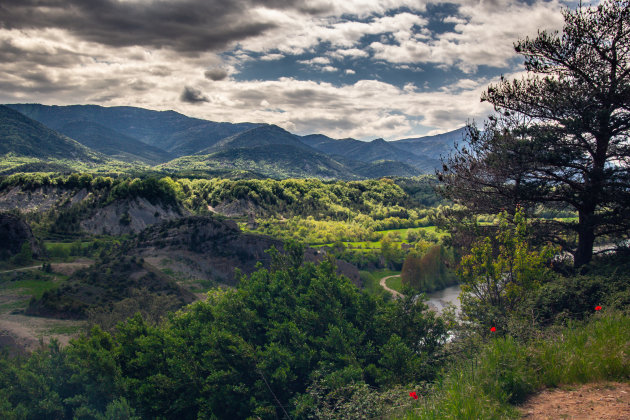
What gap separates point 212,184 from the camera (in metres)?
153

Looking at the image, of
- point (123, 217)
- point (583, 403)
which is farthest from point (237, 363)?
point (123, 217)

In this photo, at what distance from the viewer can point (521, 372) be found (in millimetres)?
8047

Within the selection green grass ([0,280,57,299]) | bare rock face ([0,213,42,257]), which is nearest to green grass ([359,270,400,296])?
green grass ([0,280,57,299])

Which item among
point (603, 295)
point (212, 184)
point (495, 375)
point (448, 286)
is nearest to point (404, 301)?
point (603, 295)

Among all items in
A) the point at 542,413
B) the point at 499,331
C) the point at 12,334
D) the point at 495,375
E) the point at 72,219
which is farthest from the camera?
the point at 72,219

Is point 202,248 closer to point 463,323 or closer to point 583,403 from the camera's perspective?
point 463,323

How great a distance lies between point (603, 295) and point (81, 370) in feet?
73.1

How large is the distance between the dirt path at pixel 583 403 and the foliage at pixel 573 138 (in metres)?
15.4

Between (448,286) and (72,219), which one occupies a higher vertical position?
(72,219)

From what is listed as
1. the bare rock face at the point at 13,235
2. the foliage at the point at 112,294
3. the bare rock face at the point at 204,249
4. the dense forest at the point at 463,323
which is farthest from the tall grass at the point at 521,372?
the bare rock face at the point at 13,235

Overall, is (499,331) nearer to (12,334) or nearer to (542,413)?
(542,413)

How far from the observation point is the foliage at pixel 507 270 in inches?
720

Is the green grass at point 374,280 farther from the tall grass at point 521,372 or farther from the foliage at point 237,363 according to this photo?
the tall grass at point 521,372

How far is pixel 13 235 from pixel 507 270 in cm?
6263
